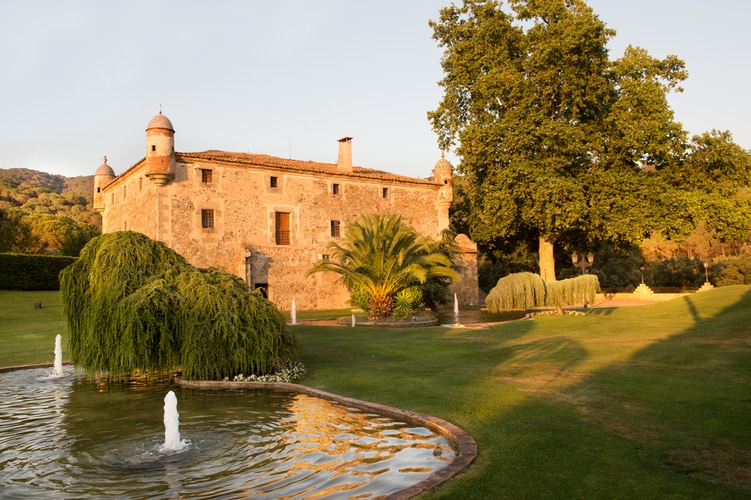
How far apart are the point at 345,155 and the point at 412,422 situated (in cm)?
2940

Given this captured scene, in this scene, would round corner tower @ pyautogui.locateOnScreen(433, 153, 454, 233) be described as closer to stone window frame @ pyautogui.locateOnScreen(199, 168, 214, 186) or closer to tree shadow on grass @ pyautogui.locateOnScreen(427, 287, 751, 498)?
stone window frame @ pyautogui.locateOnScreen(199, 168, 214, 186)

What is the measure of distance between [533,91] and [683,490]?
27.9 m

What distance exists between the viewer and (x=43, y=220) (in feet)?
183

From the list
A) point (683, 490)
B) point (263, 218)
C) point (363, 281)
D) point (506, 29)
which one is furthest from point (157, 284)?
point (506, 29)

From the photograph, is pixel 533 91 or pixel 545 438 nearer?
pixel 545 438

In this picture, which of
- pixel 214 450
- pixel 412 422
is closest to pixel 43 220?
pixel 214 450

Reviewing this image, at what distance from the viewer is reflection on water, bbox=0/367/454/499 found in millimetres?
5383

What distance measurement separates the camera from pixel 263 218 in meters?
31.1

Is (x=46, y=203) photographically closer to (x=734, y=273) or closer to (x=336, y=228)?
(x=336, y=228)

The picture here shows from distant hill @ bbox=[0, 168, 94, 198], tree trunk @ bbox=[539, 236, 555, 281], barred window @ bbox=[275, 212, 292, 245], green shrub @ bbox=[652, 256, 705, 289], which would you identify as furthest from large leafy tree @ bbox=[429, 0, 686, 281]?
distant hill @ bbox=[0, 168, 94, 198]

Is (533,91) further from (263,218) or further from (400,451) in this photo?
(400,451)

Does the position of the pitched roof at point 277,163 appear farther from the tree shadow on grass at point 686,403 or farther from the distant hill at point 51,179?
the distant hill at point 51,179

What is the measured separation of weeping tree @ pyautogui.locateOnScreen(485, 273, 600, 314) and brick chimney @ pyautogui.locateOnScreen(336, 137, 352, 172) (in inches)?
605

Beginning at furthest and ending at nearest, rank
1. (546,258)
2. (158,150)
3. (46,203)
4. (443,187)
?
(46,203) → (443,187) → (546,258) → (158,150)
